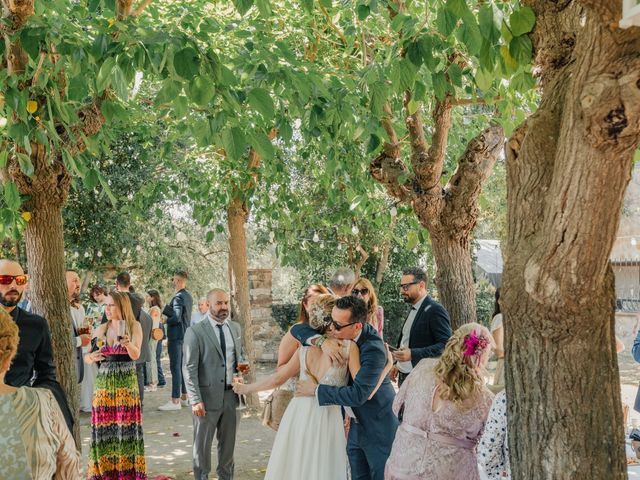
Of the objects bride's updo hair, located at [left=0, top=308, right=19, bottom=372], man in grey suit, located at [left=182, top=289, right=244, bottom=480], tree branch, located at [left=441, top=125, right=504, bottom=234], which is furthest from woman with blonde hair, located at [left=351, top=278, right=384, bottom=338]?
bride's updo hair, located at [left=0, top=308, right=19, bottom=372]

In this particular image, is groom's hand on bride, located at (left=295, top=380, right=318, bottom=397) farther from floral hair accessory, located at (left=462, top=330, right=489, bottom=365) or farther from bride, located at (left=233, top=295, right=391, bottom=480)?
floral hair accessory, located at (left=462, top=330, right=489, bottom=365)

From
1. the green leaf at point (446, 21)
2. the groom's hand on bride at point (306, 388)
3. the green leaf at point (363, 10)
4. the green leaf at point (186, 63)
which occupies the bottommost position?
the groom's hand on bride at point (306, 388)

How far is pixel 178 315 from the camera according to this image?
12266mm

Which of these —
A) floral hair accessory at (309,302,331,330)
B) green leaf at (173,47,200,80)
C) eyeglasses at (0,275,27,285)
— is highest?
green leaf at (173,47,200,80)

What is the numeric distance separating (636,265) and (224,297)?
20.4m

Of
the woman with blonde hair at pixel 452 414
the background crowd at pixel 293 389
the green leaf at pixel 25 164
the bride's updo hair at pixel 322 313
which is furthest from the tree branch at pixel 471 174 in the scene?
the green leaf at pixel 25 164

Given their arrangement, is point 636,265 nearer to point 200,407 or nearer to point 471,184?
point 471,184

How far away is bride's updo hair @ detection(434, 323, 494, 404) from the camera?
13.5 ft

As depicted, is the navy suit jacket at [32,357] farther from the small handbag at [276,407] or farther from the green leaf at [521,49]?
the green leaf at [521,49]

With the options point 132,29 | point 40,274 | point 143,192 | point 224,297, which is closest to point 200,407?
point 224,297

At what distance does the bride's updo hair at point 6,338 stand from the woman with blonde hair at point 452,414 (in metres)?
2.11

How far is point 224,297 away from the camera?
22.7 ft

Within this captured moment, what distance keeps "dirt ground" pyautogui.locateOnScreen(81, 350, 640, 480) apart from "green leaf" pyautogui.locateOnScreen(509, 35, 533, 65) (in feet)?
13.2

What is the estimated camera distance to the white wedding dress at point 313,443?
5.14 meters
